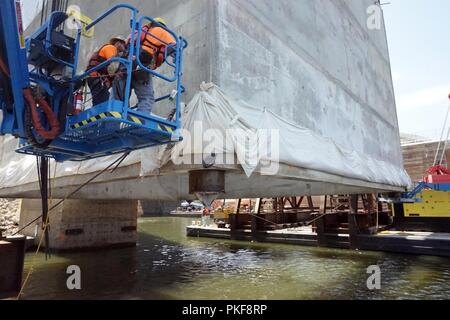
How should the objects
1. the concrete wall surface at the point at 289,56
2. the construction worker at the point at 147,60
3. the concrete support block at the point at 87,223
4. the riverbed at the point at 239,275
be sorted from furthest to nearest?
the concrete support block at the point at 87,223, the riverbed at the point at 239,275, the concrete wall surface at the point at 289,56, the construction worker at the point at 147,60

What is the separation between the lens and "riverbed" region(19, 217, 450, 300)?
8.42m

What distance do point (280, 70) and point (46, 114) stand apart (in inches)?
175

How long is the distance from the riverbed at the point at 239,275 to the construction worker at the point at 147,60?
565 cm

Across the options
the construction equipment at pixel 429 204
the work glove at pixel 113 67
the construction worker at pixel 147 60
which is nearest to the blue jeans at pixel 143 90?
the construction worker at pixel 147 60

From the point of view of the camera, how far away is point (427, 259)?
12148mm

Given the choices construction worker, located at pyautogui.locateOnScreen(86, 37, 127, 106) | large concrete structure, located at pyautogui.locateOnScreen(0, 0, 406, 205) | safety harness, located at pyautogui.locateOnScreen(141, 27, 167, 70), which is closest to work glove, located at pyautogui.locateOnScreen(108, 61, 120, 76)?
construction worker, located at pyautogui.locateOnScreen(86, 37, 127, 106)

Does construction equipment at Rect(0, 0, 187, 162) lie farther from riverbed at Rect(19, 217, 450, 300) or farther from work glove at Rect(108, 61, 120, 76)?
riverbed at Rect(19, 217, 450, 300)

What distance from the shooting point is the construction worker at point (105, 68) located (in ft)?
14.6

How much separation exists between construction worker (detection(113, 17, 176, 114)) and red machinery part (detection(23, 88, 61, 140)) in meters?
1.20

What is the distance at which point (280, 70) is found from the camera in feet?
21.7

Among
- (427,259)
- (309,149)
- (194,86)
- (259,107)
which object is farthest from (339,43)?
(427,259)

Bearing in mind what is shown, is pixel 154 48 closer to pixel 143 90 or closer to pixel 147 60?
pixel 147 60

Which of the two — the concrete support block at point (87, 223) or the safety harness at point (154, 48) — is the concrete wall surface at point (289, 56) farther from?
the concrete support block at point (87, 223)

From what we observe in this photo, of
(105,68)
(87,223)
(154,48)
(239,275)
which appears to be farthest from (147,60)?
(87,223)
